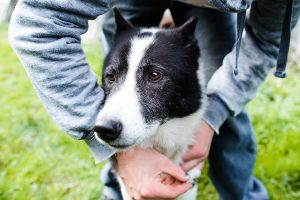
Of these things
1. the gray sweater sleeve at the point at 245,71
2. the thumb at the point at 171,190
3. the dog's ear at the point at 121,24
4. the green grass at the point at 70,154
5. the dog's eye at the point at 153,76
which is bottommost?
the green grass at the point at 70,154

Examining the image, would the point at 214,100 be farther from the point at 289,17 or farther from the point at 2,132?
the point at 2,132

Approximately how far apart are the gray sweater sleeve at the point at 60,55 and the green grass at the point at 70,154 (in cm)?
114

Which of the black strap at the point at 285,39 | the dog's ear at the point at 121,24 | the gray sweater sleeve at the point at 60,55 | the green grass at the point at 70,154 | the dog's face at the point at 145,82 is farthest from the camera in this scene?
the green grass at the point at 70,154

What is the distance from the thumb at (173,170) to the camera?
2133 mm

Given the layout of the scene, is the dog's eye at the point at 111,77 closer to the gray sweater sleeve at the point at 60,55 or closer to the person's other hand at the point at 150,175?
the gray sweater sleeve at the point at 60,55

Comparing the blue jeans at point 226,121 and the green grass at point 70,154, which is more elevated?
→ the blue jeans at point 226,121

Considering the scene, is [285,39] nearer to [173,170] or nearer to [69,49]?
[173,170]

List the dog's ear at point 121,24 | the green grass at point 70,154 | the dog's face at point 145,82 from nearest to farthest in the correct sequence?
1. the dog's face at point 145,82
2. the dog's ear at point 121,24
3. the green grass at point 70,154

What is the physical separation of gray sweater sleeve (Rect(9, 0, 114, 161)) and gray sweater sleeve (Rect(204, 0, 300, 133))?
2.26ft

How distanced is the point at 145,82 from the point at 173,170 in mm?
424

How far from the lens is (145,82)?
80.5 inches

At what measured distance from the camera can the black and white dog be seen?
187cm

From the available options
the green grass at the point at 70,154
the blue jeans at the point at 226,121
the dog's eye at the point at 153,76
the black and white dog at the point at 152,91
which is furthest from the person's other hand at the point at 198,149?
the green grass at the point at 70,154

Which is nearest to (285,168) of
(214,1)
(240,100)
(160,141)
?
(240,100)
